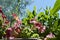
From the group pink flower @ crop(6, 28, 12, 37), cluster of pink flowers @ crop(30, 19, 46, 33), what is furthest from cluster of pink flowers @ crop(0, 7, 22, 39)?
cluster of pink flowers @ crop(30, 19, 46, 33)

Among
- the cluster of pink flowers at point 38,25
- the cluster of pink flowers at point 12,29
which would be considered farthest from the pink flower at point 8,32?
the cluster of pink flowers at point 38,25

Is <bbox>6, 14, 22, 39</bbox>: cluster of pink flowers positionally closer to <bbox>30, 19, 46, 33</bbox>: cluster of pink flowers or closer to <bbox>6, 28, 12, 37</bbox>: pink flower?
<bbox>6, 28, 12, 37</bbox>: pink flower

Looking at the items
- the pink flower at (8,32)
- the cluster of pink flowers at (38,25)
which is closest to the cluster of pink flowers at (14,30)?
the pink flower at (8,32)

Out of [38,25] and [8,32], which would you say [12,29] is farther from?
[38,25]

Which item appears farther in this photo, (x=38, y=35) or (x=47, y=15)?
(x=47, y=15)

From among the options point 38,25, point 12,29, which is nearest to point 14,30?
point 12,29

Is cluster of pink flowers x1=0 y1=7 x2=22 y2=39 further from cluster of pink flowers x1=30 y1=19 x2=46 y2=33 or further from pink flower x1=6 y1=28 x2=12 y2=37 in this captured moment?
cluster of pink flowers x1=30 y1=19 x2=46 y2=33

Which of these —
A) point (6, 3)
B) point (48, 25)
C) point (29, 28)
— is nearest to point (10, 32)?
point (29, 28)

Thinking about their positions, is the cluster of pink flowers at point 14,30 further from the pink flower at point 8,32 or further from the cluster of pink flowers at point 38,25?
the cluster of pink flowers at point 38,25

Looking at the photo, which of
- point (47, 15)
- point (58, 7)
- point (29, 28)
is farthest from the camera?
point (47, 15)

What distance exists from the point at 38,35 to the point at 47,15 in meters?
0.25

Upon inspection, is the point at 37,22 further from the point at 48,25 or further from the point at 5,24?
the point at 5,24

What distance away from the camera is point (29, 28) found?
1.70 metres

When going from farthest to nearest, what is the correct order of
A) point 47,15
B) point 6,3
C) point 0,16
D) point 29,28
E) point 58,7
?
point 6,3
point 47,15
point 29,28
point 0,16
point 58,7
